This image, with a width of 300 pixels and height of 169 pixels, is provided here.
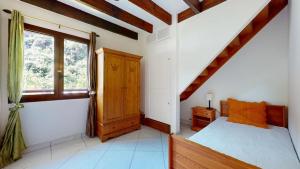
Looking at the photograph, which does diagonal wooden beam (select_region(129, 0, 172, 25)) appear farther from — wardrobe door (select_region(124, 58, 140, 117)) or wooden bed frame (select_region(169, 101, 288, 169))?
wooden bed frame (select_region(169, 101, 288, 169))

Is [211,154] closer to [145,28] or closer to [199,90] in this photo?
[199,90]

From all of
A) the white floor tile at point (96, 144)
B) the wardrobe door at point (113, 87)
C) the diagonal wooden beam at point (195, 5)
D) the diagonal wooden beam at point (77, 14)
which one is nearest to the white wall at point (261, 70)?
the diagonal wooden beam at point (195, 5)

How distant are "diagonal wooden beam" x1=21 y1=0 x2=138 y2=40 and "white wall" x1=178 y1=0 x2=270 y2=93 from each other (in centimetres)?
152

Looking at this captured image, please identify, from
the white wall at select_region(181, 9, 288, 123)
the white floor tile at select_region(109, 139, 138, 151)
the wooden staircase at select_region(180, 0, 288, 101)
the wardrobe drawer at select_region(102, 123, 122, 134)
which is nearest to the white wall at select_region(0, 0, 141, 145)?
the wardrobe drawer at select_region(102, 123, 122, 134)

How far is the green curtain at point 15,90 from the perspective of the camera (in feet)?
6.57

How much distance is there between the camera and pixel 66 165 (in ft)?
6.38

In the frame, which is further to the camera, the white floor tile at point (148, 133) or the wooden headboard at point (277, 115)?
the white floor tile at point (148, 133)

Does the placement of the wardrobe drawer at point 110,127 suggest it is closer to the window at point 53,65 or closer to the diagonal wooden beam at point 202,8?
the window at point 53,65

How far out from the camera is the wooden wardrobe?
9.01 feet

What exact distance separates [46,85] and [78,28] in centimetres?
129

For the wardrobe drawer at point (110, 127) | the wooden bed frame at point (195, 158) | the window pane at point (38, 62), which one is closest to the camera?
the wooden bed frame at point (195, 158)

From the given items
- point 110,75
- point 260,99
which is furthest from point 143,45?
point 260,99

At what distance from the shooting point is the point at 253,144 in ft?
5.33

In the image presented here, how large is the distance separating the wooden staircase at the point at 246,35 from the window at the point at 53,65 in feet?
8.64
